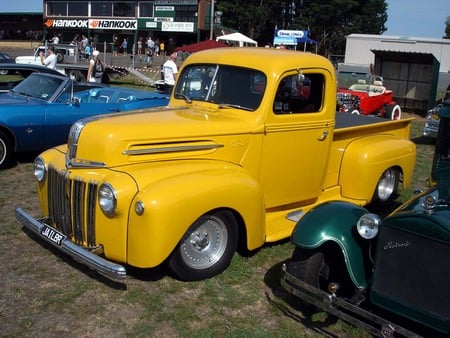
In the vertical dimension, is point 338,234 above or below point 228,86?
below

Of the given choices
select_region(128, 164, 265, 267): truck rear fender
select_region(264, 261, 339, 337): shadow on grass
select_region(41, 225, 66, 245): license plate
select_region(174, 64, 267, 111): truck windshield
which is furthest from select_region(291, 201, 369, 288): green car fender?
select_region(41, 225, 66, 245): license plate

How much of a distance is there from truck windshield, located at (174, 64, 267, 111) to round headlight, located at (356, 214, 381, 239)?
5.79 ft

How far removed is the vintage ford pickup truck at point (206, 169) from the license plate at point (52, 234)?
2 cm

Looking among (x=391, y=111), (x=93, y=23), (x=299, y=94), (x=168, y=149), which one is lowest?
(x=391, y=111)

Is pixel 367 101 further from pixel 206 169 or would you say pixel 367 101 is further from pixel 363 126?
pixel 206 169

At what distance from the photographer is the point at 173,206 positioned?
390 centimetres

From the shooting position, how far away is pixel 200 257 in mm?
4445

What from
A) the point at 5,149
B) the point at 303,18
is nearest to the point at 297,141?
the point at 5,149

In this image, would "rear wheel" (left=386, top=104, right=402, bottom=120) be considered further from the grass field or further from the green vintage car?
the green vintage car

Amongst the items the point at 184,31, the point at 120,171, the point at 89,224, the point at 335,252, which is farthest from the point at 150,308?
the point at 184,31

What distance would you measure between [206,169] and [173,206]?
2.04 feet

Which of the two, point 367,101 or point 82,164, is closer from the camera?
point 82,164

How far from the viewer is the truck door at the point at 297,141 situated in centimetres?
502

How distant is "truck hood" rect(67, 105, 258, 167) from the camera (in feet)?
14.1
